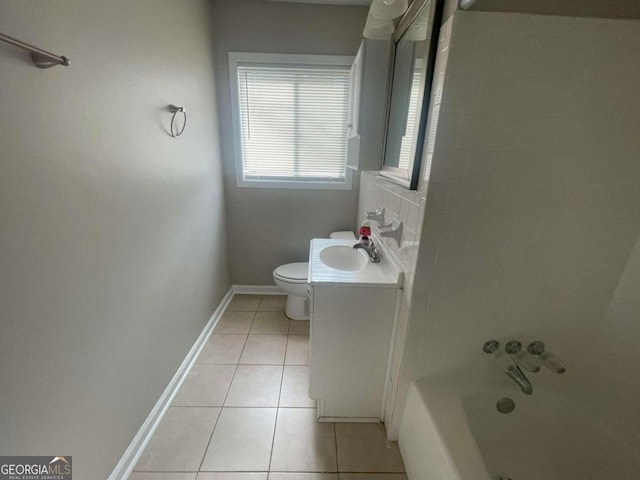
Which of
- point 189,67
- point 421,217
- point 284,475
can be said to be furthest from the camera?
point 189,67

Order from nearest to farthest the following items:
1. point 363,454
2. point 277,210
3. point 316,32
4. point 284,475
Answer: point 284,475, point 363,454, point 316,32, point 277,210

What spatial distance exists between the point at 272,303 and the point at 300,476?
149 centimetres

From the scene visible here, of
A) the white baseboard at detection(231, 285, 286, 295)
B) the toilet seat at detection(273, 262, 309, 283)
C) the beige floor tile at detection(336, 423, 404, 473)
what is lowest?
the beige floor tile at detection(336, 423, 404, 473)

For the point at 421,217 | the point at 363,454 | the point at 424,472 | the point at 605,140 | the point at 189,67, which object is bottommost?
the point at 363,454

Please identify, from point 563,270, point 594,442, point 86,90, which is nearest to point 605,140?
point 563,270

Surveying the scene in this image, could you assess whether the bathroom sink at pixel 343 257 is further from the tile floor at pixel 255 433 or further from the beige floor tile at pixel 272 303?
the beige floor tile at pixel 272 303

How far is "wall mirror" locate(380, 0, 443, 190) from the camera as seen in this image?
3.13 ft

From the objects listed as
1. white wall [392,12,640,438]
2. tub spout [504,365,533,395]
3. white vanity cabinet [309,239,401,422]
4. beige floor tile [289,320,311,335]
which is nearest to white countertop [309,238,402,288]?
white vanity cabinet [309,239,401,422]

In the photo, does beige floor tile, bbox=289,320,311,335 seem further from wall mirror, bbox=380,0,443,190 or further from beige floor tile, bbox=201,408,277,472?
wall mirror, bbox=380,0,443,190

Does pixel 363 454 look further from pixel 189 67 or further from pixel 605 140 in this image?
pixel 189 67

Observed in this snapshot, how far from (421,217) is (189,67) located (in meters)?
1.70

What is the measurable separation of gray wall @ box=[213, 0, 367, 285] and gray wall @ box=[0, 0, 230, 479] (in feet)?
1.80

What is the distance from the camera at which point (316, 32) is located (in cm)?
207

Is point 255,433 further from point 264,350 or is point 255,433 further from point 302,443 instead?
point 264,350
